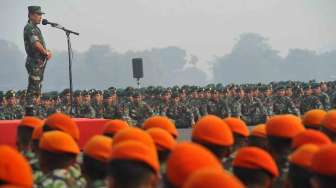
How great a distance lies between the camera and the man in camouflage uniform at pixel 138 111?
1802 centimetres

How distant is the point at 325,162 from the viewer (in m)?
3.34

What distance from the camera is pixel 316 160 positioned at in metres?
3.39

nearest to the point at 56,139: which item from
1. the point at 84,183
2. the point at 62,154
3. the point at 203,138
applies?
the point at 62,154

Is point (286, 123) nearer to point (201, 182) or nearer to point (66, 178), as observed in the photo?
point (66, 178)

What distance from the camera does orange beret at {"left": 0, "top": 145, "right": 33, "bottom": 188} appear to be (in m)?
3.20

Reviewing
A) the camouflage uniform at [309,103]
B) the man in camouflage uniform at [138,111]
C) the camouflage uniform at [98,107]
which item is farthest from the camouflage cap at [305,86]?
the camouflage uniform at [98,107]

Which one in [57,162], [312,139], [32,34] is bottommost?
[57,162]

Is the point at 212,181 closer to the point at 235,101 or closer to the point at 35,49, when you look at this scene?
the point at 35,49

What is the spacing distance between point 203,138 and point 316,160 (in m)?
1.46

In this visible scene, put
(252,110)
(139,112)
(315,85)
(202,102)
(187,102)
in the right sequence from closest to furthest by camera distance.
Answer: (139,112)
(252,110)
(187,102)
(202,102)
(315,85)

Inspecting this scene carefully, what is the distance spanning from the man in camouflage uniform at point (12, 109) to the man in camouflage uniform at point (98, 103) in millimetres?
2323

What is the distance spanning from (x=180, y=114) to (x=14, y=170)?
60.8 ft

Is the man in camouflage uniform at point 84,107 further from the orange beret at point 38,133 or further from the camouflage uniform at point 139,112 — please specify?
the orange beret at point 38,133

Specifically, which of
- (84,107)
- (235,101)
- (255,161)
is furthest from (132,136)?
(235,101)
